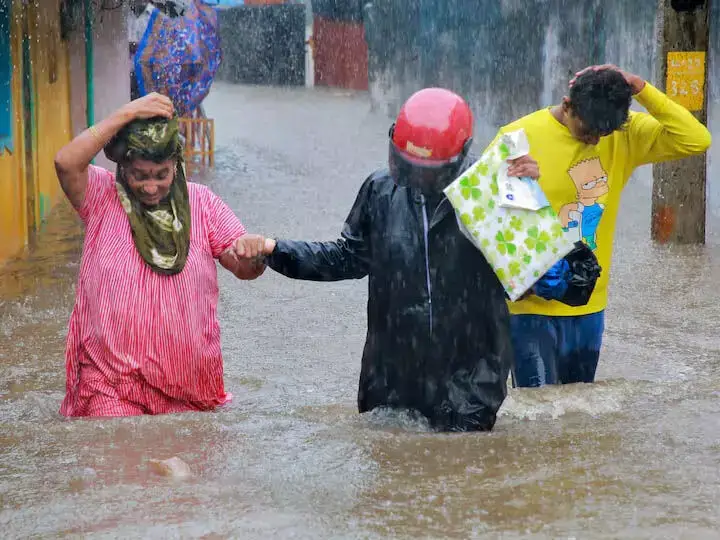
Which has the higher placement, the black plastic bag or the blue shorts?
the black plastic bag

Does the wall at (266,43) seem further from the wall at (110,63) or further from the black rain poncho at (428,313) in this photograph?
the black rain poncho at (428,313)

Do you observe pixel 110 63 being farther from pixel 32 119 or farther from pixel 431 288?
pixel 431 288

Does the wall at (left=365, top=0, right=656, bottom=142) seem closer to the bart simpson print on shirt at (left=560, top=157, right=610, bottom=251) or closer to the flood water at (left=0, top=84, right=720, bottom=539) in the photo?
the flood water at (left=0, top=84, right=720, bottom=539)

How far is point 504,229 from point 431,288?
1.05 feet

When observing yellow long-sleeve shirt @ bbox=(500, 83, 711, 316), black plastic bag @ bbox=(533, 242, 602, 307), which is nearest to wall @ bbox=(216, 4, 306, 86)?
yellow long-sleeve shirt @ bbox=(500, 83, 711, 316)

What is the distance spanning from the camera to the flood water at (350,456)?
356 cm

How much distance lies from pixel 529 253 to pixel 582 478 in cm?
77

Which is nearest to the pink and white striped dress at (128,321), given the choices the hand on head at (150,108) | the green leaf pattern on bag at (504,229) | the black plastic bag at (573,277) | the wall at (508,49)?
the hand on head at (150,108)

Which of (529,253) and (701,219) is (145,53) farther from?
(529,253)

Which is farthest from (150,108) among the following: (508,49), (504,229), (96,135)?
(508,49)

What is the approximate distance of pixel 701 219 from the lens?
34.6 feet

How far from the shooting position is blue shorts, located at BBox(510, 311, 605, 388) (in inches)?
190

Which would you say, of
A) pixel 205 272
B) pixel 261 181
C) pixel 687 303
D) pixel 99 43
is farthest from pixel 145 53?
pixel 205 272

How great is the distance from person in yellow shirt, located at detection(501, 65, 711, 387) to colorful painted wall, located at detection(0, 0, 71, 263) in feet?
20.6
